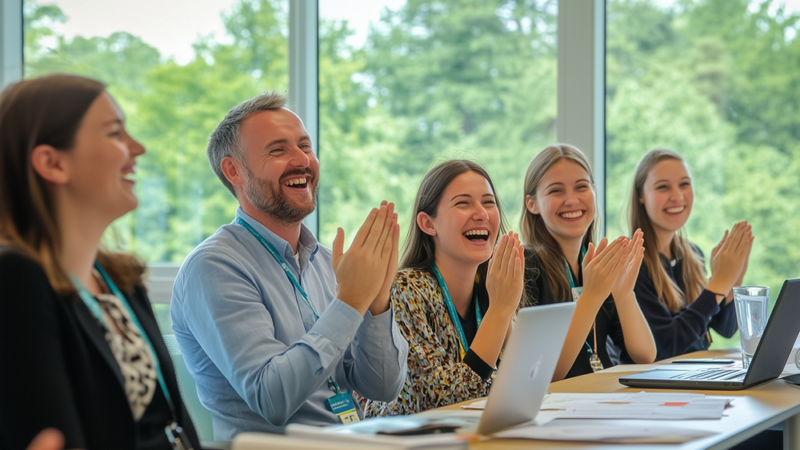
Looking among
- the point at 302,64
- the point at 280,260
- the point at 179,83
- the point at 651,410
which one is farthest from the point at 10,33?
the point at 651,410

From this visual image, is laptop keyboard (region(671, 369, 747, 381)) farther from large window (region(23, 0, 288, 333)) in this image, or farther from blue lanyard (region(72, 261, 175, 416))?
large window (region(23, 0, 288, 333))

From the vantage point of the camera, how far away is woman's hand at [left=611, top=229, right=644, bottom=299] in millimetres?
2344

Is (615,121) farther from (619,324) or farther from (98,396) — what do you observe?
(98,396)

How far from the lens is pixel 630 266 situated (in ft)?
7.98

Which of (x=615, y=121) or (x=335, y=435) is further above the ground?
(x=615, y=121)

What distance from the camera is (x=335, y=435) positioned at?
1.11 meters

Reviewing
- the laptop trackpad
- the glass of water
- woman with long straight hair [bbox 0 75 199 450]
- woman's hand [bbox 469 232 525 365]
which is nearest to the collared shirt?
woman's hand [bbox 469 232 525 365]

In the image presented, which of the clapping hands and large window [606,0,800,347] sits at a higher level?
large window [606,0,800,347]

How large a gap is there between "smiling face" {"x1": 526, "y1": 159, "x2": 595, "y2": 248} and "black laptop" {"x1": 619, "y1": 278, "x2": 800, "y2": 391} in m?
0.85

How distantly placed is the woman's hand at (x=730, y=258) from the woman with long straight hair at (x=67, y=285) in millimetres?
2230

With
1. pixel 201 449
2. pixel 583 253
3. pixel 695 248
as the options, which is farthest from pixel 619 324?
pixel 201 449

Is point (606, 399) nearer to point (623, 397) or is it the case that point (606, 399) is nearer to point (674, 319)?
point (623, 397)

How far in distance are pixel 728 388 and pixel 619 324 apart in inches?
36.1

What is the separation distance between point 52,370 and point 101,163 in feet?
1.13
